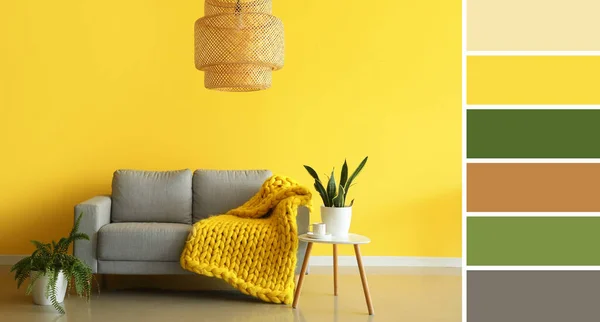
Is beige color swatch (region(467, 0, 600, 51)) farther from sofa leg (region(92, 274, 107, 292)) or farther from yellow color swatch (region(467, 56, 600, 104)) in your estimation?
sofa leg (region(92, 274, 107, 292))

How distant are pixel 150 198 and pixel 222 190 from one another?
49 cm

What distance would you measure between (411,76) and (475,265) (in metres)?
1.82

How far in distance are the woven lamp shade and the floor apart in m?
1.22

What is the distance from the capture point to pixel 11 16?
4.91 metres

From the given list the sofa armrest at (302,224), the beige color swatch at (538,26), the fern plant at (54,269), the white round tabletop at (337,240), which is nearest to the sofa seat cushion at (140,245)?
the fern plant at (54,269)

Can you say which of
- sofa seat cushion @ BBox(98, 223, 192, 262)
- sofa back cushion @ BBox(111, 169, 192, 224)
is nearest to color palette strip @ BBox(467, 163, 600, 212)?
sofa seat cushion @ BBox(98, 223, 192, 262)

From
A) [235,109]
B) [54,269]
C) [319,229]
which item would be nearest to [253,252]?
[319,229]

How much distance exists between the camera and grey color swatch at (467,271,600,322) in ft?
10.7

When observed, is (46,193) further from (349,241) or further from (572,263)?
(572,263)

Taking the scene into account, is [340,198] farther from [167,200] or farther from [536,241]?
[167,200]

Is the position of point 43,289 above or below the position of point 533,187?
below

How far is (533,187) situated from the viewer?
392 cm

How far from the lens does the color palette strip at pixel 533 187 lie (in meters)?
3.87

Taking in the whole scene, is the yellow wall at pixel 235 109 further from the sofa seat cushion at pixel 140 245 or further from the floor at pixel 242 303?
the sofa seat cushion at pixel 140 245
